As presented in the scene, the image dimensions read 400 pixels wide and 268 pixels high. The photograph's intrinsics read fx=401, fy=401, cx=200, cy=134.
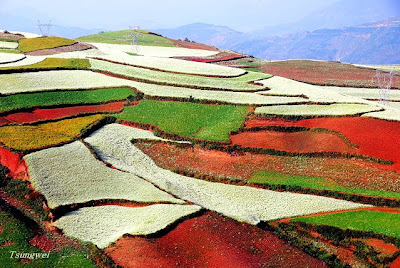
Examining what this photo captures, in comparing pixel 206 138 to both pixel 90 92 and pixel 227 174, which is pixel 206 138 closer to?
pixel 227 174

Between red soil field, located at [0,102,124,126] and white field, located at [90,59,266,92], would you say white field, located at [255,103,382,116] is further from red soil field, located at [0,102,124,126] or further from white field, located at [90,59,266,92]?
red soil field, located at [0,102,124,126]

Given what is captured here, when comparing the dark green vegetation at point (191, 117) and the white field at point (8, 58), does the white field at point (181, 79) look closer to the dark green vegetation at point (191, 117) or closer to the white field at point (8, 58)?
the dark green vegetation at point (191, 117)

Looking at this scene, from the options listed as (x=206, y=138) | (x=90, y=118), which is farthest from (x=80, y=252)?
(x=90, y=118)

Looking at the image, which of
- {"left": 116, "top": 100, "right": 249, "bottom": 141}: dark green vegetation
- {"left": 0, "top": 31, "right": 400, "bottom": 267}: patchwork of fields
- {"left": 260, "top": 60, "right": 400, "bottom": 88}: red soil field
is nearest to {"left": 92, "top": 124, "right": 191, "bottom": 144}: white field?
{"left": 0, "top": 31, "right": 400, "bottom": 267}: patchwork of fields

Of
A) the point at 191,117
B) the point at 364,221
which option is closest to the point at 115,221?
the point at 364,221

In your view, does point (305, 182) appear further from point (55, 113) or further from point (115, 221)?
point (55, 113)
